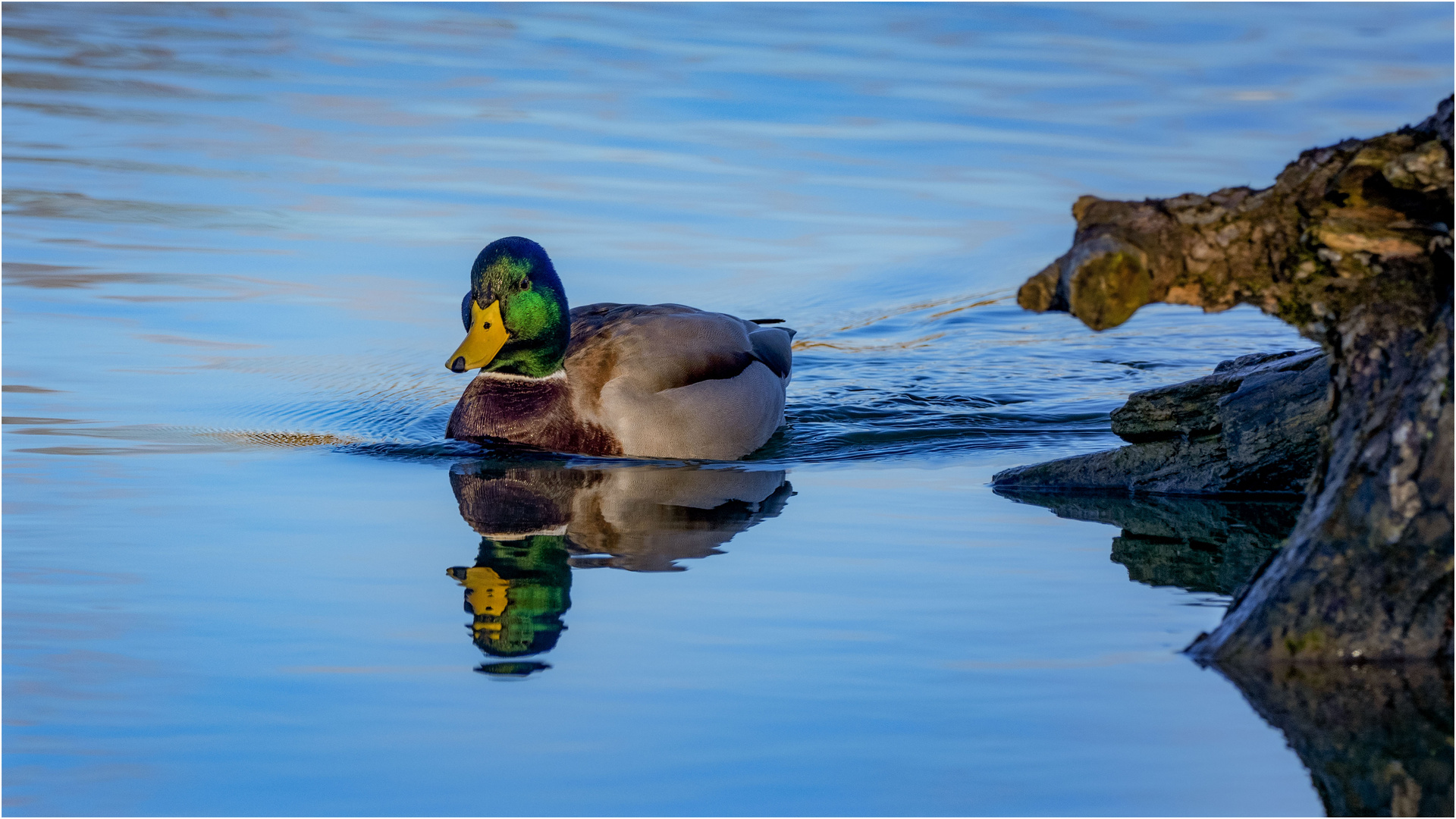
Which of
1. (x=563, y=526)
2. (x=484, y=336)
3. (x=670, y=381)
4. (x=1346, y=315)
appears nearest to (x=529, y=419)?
(x=484, y=336)

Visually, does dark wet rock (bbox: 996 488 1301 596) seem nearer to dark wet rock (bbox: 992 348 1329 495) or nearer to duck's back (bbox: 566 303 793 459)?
dark wet rock (bbox: 992 348 1329 495)

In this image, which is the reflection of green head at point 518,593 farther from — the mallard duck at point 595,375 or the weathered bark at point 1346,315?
the mallard duck at point 595,375

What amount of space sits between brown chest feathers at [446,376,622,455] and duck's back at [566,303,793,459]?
0.07 metres

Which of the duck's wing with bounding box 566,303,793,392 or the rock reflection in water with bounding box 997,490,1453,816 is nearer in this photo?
the rock reflection in water with bounding box 997,490,1453,816

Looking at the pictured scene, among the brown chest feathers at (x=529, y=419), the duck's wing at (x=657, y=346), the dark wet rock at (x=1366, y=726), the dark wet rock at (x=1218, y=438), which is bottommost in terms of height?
the dark wet rock at (x=1366, y=726)

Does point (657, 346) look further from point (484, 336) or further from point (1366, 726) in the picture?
point (1366, 726)

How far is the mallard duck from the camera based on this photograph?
7992mm

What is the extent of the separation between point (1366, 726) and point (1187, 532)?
2199 millimetres

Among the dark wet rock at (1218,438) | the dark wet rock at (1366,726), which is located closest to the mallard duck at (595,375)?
the dark wet rock at (1218,438)

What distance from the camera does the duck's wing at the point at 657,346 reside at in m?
8.20

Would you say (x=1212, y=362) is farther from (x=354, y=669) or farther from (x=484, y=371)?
(x=354, y=669)

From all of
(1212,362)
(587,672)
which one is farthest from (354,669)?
(1212,362)

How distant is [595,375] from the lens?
820 centimetres

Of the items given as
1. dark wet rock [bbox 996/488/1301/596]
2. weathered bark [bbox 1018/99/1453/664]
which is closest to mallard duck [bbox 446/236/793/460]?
dark wet rock [bbox 996/488/1301/596]
